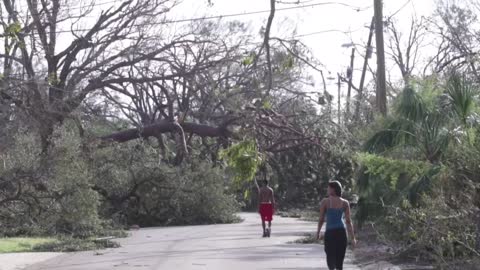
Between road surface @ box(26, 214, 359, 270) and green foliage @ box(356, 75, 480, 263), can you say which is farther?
road surface @ box(26, 214, 359, 270)

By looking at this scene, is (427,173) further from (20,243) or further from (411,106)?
(20,243)

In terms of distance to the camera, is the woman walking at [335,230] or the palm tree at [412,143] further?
the palm tree at [412,143]

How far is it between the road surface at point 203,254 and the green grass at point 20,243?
4.96 feet

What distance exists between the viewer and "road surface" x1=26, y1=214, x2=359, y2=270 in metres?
18.1

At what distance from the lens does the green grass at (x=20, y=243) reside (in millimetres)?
22031

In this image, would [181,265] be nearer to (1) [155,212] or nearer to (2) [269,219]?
(2) [269,219]

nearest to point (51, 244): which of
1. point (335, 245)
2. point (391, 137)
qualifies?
point (391, 137)

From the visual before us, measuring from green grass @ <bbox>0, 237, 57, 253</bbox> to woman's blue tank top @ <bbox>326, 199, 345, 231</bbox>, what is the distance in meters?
11.0

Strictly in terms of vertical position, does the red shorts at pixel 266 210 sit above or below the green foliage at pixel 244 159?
below

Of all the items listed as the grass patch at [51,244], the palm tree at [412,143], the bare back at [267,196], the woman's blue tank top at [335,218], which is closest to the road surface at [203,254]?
the grass patch at [51,244]

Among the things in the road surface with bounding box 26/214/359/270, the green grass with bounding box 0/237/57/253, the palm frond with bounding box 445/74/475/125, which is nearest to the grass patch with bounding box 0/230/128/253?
the green grass with bounding box 0/237/57/253

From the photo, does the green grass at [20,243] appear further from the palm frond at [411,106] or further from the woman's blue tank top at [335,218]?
the woman's blue tank top at [335,218]

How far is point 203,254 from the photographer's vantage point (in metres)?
20.7

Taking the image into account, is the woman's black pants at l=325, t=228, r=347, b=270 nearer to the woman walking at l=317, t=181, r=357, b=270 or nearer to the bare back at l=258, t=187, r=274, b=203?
the woman walking at l=317, t=181, r=357, b=270
